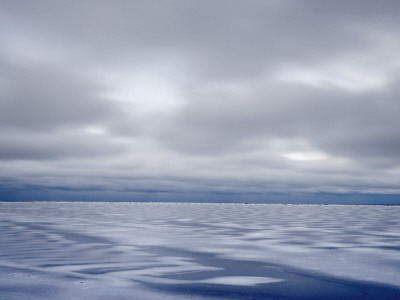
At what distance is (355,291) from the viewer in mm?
6527

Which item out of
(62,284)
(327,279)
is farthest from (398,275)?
(62,284)

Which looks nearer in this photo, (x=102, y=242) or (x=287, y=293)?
(x=287, y=293)

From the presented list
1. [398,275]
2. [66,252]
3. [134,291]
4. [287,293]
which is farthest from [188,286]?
[66,252]

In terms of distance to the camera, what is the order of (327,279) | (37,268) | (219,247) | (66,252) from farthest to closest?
(219,247), (66,252), (37,268), (327,279)

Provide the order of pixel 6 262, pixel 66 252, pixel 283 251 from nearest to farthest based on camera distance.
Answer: pixel 6 262 → pixel 66 252 → pixel 283 251

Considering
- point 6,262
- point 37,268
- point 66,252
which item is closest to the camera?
point 37,268

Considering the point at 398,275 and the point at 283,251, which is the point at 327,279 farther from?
the point at 283,251

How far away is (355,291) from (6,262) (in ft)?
26.5

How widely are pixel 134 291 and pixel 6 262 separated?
4529 millimetres

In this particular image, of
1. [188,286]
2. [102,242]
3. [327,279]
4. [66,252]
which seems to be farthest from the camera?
[102,242]

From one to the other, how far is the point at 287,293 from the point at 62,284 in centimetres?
419

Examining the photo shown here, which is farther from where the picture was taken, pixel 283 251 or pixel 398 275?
pixel 283 251

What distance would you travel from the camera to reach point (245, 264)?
364 inches

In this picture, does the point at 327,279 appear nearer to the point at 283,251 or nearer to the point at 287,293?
the point at 287,293
